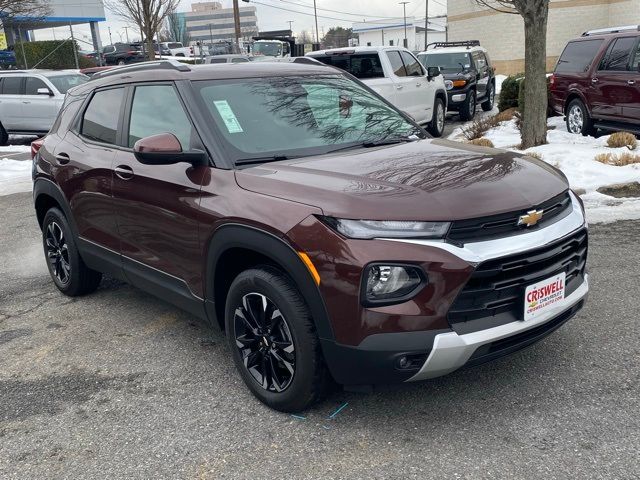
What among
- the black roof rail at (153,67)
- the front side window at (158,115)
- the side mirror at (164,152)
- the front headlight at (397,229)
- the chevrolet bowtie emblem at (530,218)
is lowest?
Answer: the chevrolet bowtie emblem at (530,218)

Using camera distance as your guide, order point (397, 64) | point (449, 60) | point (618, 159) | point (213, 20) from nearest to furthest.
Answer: point (618, 159) < point (397, 64) < point (449, 60) < point (213, 20)

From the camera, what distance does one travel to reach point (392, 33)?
305 ft

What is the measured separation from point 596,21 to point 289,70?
35.5 metres

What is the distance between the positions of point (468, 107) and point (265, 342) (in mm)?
14348

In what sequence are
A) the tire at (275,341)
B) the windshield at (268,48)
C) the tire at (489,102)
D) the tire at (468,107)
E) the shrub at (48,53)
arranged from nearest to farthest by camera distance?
the tire at (275,341) < the tire at (468,107) < the tire at (489,102) < the windshield at (268,48) < the shrub at (48,53)

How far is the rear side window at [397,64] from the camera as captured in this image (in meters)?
12.5

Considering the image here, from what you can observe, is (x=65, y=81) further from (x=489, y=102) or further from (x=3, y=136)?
(x=489, y=102)

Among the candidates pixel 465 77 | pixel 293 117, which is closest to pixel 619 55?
pixel 465 77

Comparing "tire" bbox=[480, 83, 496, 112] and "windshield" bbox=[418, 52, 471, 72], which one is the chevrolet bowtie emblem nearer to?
"windshield" bbox=[418, 52, 471, 72]

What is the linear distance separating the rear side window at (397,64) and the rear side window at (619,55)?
140 inches

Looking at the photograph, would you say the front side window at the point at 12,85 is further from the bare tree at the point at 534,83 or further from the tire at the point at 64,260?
the tire at the point at 64,260

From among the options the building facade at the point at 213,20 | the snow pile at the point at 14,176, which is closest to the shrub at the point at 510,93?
the snow pile at the point at 14,176

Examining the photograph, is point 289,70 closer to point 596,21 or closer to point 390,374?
point 390,374

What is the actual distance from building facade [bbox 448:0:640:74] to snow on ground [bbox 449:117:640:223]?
80.5 ft
